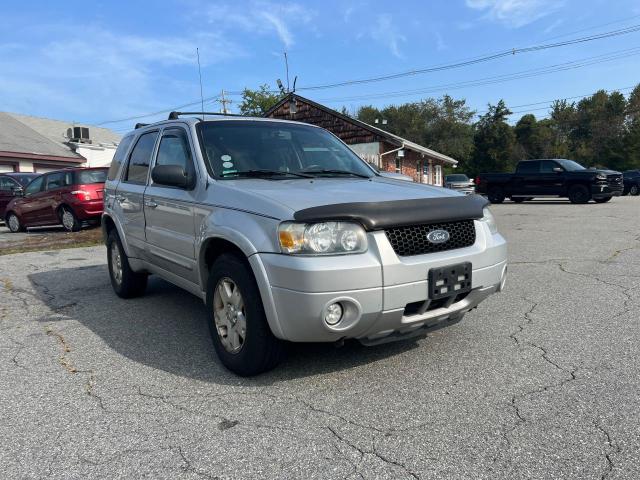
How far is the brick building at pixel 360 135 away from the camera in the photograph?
2470cm

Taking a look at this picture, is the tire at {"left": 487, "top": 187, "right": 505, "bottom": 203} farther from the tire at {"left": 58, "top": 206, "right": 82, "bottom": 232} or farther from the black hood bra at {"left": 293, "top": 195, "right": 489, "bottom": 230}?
the black hood bra at {"left": 293, "top": 195, "right": 489, "bottom": 230}

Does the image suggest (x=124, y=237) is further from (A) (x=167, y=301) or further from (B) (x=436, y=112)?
(B) (x=436, y=112)

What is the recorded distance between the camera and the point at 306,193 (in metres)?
3.20

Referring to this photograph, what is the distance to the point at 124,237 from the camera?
17.3ft

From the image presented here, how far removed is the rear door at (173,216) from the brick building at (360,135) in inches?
792

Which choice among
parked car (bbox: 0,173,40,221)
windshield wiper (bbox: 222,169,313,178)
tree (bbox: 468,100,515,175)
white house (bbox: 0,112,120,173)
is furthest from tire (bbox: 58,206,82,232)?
tree (bbox: 468,100,515,175)

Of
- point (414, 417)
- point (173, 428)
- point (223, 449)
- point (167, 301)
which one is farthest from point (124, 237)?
point (414, 417)

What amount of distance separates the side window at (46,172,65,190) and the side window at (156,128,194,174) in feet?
30.4

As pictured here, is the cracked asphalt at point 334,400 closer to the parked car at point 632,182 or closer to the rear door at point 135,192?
the rear door at point 135,192

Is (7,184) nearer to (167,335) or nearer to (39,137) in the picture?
(167,335)

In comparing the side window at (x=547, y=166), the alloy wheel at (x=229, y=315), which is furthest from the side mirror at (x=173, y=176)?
the side window at (x=547, y=166)

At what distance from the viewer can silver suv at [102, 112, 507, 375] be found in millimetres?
2836

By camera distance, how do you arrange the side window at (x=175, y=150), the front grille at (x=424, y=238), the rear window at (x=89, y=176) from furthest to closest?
the rear window at (x=89, y=176)
the side window at (x=175, y=150)
the front grille at (x=424, y=238)

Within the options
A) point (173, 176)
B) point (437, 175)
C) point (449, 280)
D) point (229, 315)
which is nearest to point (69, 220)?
point (173, 176)
